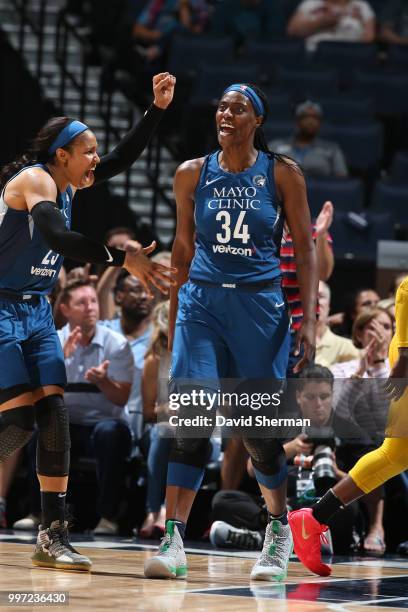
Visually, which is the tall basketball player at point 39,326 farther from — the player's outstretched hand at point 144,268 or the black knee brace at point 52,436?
the player's outstretched hand at point 144,268

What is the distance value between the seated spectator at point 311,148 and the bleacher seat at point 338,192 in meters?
0.22

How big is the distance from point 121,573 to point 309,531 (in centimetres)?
75

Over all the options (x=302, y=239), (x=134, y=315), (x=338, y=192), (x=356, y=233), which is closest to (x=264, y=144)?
(x=302, y=239)

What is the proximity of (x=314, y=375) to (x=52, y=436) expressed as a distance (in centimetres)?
191

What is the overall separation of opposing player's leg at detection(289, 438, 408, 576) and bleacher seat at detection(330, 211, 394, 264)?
179 inches

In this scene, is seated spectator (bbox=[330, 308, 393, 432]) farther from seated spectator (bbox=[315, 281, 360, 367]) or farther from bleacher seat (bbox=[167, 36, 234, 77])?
bleacher seat (bbox=[167, 36, 234, 77])

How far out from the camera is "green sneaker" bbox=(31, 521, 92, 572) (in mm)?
4863

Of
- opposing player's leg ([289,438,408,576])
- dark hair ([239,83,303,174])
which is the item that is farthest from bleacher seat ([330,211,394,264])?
opposing player's leg ([289,438,408,576])

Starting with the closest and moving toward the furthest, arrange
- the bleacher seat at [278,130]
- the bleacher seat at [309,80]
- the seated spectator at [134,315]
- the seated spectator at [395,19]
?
the seated spectator at [134,315] → the bleacher seat at [278,130] → the bleacher seat at [309,80] → the seated spectator at [395,19]

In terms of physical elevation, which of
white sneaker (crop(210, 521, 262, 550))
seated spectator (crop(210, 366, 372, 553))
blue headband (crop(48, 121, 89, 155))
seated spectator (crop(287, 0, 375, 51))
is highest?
seated spectator (crop(287, 0, 375, 51))

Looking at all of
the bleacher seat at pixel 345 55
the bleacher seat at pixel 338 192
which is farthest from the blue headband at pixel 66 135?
the bleacher seat at pixel 345 55

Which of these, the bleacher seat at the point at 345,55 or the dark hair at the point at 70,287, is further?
the bleacher seat at the point at 345,55

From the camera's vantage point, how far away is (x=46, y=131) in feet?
16.7

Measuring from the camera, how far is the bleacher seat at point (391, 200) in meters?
10.3
